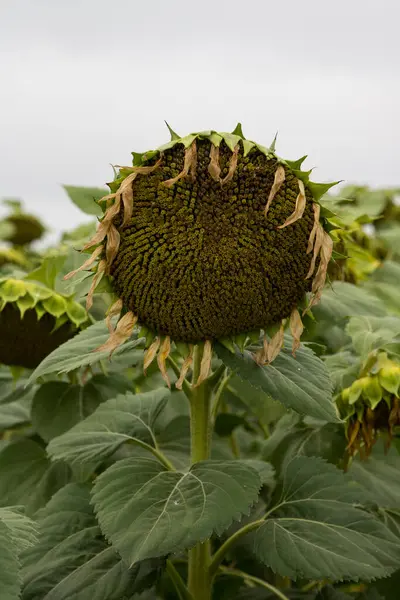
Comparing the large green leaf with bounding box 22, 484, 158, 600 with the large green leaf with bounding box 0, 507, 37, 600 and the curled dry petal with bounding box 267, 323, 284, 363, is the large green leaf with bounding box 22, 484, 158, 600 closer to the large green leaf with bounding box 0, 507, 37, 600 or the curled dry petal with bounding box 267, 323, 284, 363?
the large green leaf with bounding box 0, 507, 37, 600

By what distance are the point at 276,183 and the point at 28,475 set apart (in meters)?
0.87

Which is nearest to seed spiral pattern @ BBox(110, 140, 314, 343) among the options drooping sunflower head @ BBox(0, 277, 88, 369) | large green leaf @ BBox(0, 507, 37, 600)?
large green leaf @ BBox(0, 507, 37, 600)

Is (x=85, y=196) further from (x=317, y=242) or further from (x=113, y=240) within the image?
(x=317, y=242)

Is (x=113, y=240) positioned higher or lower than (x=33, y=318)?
higher

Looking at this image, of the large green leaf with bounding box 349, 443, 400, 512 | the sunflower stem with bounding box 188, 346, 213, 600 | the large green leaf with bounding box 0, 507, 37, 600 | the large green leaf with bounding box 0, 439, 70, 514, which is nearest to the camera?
the large green leaf with bounding box 0, 507, 37, 600

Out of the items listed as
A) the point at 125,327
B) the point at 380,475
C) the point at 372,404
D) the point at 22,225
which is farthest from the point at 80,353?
the point at 22,225

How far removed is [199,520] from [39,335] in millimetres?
695

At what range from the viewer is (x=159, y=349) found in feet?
3.40

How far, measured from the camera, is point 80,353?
1130 mm

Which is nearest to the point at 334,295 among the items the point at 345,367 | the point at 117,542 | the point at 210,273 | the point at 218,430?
the point at 345,367

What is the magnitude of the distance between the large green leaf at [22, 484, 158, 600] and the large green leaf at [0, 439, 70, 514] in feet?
0.96

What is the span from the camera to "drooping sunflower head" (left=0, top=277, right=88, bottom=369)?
1.49 metres

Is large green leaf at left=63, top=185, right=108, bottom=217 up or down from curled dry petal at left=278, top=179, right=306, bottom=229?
down

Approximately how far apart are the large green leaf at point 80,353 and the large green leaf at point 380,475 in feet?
1.58
